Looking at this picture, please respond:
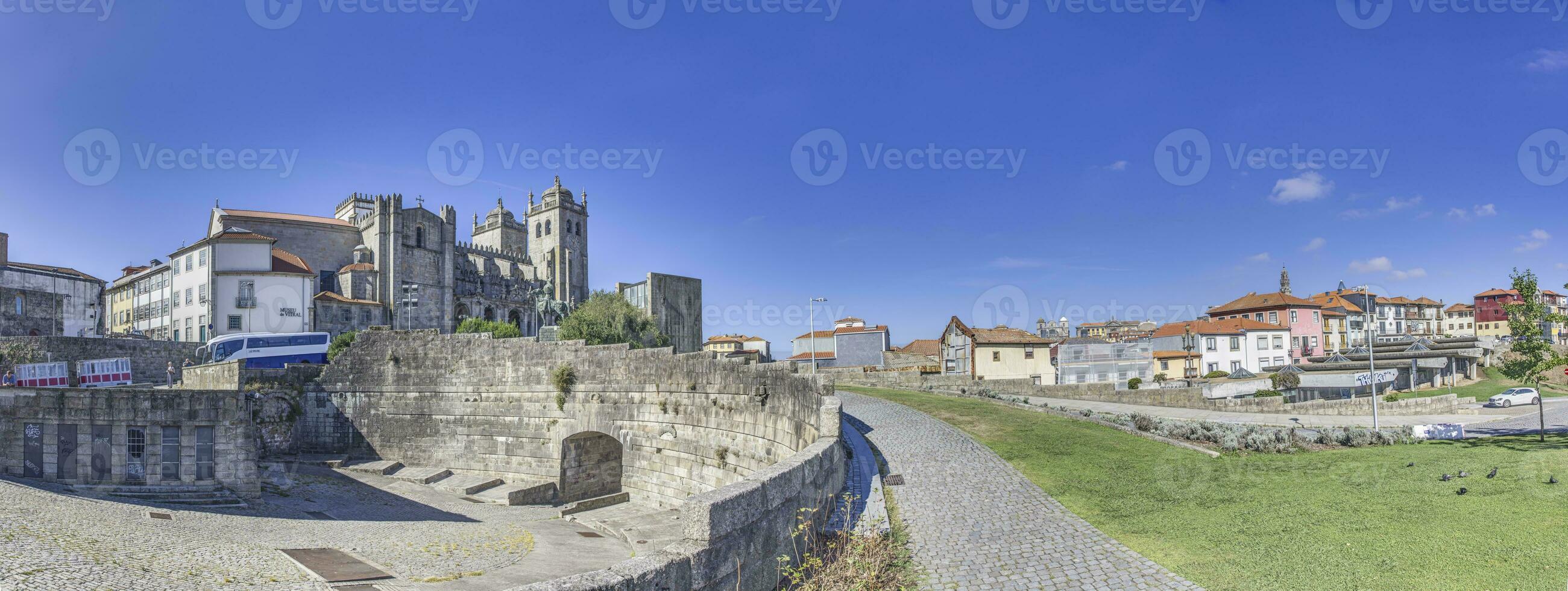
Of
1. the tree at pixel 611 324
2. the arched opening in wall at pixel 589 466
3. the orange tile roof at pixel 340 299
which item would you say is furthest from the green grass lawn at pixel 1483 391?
the orange tile roof at pixel 340 299

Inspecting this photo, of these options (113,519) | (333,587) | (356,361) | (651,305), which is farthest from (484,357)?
(651,305)

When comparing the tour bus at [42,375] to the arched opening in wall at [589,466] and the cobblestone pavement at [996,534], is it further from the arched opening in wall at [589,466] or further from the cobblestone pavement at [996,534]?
the cobblestone pavement at [996,534]

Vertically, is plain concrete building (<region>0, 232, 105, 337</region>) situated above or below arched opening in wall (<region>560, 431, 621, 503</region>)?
above

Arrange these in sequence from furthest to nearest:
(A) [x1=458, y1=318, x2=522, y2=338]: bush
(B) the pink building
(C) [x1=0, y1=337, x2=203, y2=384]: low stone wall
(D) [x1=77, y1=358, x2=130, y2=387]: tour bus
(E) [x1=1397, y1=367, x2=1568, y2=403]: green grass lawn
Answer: (B) the pink building < (A) [x1=458, y1=318, x2=522, y2=338]: bush < (E) [x1=1397, y1=367, x2=1568, y2=403]: green grass lawn < (C) [x1=0, y1=337, x2=203, y2=384]: low stone wall < (D) [x1=77, y1=358, x2=130, y2=387]: tour bus

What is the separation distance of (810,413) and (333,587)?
26.4 ft

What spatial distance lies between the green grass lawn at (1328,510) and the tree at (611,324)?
99.2ft

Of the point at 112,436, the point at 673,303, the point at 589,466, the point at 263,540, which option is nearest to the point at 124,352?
the point at 112,436

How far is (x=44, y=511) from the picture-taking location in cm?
1289

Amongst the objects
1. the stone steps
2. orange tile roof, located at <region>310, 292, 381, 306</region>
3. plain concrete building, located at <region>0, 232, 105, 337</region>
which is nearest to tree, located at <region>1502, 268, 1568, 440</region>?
the stone steps

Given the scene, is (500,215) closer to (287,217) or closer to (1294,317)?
(287,217)

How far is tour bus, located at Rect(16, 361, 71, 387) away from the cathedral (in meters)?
26.1

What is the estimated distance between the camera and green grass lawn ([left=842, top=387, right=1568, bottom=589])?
7.62 meters

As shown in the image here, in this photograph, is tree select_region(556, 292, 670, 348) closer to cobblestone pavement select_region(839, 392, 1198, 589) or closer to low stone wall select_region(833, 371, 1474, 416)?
low stone wall select_region(833, 371, 1474, 416)

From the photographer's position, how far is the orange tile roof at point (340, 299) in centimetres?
5855
